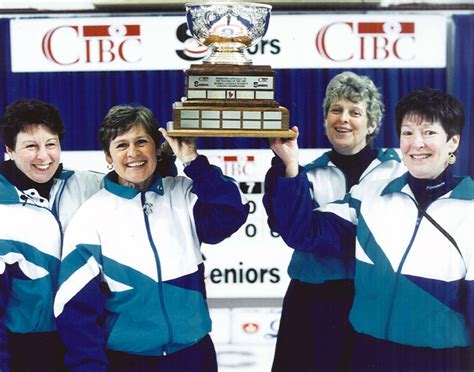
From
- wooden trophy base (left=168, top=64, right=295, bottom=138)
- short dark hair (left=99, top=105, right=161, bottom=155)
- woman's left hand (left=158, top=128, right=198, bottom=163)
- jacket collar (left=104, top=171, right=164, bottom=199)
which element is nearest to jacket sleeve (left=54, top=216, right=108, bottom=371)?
jacket collar (left=104, top=171, right=164, bottom=199)

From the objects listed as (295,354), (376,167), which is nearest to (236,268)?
(295,354)

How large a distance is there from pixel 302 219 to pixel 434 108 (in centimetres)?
52

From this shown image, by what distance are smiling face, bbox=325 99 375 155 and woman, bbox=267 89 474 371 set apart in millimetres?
109

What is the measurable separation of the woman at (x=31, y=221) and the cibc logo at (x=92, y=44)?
0.17 m

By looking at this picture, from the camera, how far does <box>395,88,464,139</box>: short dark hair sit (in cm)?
219

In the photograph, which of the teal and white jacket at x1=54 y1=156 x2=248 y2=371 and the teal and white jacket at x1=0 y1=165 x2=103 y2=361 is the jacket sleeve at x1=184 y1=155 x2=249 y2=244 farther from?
the teal and white jacket at x1=0 y1=165 x2=103 y2=361

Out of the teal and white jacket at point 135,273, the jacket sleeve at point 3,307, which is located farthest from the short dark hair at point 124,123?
the jacket sleeve at point 3,307

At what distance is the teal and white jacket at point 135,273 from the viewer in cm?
215

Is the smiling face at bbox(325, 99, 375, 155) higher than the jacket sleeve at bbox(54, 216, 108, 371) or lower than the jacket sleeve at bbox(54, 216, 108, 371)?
higher

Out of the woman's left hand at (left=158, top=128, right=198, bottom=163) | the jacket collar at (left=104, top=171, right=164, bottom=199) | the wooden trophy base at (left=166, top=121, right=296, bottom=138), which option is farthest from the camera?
the jacket collar at (left=104, top=171, right=164, bottom=199)

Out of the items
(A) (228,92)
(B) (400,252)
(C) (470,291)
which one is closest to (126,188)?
(A) (228,92)

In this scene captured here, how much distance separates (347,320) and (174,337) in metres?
0.54

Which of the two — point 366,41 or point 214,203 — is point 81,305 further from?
point 366,41

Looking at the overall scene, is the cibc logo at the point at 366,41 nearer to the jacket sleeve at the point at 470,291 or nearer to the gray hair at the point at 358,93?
the gray hair at the point at 358,93
